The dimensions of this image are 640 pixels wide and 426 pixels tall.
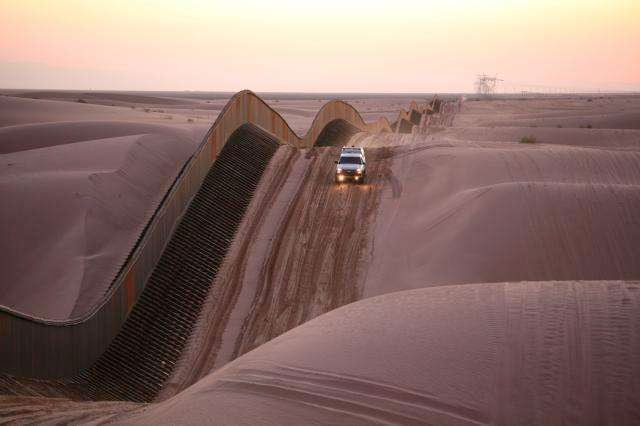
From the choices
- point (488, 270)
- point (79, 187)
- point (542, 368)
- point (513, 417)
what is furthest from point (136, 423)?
point (79, 187)

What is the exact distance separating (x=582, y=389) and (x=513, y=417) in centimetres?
104

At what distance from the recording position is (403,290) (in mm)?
18219

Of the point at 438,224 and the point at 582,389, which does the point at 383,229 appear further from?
the point at 582,389

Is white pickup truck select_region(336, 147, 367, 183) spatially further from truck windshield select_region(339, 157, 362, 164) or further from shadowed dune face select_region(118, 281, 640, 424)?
shadowed dune face select_region(118, 281, 640, 424)

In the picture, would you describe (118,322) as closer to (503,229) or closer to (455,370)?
(455,370)

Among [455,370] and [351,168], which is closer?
[455,370]

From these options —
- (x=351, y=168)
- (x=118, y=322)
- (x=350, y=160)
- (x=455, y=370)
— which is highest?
(x=350, y=160)

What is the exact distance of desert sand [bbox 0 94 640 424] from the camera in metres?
9.43

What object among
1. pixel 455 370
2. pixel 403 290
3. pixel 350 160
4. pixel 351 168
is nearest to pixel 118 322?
pixel 403 290

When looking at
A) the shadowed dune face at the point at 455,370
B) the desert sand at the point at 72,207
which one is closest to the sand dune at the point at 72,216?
the desert sand at the point at 72,207

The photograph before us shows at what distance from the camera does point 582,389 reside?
912 cm

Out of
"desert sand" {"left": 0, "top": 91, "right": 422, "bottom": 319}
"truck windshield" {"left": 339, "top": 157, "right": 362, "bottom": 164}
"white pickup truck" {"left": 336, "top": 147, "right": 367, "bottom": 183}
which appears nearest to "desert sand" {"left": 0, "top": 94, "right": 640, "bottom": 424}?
"desert sand" {"left": 0, "top": 91, "right": 422, "bottom": 319}

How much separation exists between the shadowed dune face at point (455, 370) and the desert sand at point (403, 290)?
3 cm

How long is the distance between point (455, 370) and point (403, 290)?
27.1 ft
